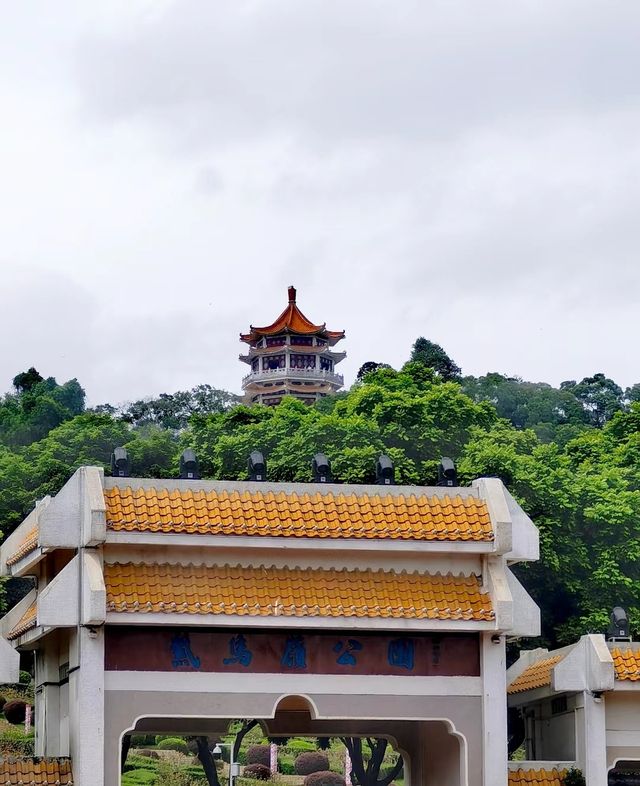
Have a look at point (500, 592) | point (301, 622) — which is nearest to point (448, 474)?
point (500, 592)

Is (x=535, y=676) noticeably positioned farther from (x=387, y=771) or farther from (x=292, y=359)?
(x=292, y=359)

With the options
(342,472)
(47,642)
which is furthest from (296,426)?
(47,642)

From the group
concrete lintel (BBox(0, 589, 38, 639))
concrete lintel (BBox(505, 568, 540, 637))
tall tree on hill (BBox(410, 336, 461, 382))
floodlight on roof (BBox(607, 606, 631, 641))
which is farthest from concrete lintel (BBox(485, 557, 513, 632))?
tall tree on hill (BBox(410, 336, 461, 382))

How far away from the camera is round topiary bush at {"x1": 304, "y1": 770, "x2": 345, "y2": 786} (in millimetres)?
53750

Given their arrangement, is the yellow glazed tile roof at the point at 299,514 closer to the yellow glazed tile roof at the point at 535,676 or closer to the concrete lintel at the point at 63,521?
the concrete lintel at the point at 63,521

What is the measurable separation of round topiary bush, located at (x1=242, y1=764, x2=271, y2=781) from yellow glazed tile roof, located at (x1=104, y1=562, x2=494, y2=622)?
2561 cm

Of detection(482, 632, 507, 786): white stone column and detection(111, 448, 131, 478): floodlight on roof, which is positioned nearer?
detection(482, 632, 507, 786): white stone column

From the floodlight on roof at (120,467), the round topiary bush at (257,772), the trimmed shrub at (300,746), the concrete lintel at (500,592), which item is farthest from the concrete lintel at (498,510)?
the trimmed shrub at (300,746)

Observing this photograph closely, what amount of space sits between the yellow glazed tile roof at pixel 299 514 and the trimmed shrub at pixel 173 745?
2998 centimetres

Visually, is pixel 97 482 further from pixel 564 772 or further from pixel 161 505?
pixel 564 772

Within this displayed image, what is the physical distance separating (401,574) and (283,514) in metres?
2.40

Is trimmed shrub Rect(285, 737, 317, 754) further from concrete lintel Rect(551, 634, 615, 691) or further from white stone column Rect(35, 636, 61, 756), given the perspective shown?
concrete lintel Rect(551, 634, 615, 691)

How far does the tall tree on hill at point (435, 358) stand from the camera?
321ft

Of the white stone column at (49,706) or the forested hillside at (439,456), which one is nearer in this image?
the white stone column at (49,706)
